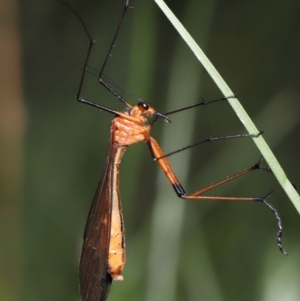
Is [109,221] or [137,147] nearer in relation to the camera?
[109,221]

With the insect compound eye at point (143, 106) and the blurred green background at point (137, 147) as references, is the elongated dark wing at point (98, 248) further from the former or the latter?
the blurred green background at point (137, 147)

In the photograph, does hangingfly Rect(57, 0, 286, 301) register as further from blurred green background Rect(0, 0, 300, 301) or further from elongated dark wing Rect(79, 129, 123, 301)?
blurred green background Rect(0, 0, 300, 301)

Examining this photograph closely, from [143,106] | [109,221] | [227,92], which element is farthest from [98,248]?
[227,92]

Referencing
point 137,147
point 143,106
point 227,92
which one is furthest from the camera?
point 137,147

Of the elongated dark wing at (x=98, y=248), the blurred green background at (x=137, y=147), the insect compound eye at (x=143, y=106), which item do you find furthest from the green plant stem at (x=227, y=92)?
the blurred green background at (x=137, y=147)

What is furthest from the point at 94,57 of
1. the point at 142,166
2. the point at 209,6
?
the point at 209,6

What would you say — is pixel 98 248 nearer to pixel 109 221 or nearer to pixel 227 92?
pixel 109 221

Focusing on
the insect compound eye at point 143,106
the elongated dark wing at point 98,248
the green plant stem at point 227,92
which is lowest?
the elongated dark wing at point 98,248
